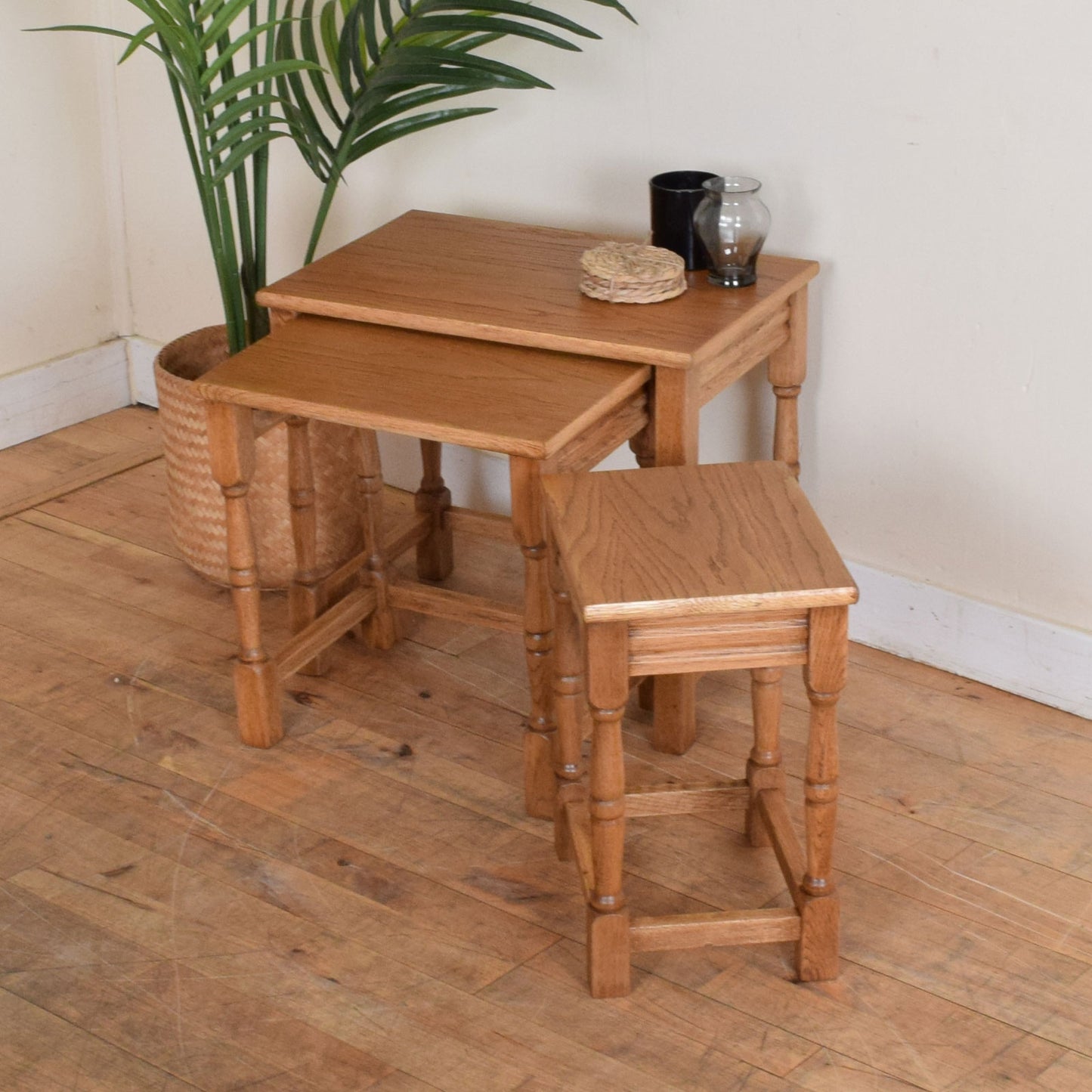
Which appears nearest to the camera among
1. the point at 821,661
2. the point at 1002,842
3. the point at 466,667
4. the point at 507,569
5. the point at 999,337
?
the point at 821,661

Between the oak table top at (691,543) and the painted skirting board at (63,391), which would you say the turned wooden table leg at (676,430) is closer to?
the oak table top at (691,543)

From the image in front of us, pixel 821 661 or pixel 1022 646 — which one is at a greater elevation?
pixel 821 661

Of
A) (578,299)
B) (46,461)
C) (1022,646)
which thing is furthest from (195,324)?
(1022,646)

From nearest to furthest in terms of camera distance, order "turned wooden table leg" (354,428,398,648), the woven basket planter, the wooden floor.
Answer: the wooden floor → "turned wooden table leg" (354,428,398,648) → the woven basket planter

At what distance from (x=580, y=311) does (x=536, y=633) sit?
0.48 meters

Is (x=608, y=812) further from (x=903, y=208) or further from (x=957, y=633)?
(x=903, y=208)

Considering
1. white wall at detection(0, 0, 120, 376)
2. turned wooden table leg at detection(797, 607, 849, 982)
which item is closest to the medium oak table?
turned wooden table leg at detection(797, 607, 849, 982)

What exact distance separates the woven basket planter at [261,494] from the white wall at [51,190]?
2.35 ft

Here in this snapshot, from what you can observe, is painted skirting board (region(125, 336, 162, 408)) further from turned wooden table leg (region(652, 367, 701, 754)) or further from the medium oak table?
turned wooden table leg (region(652, 367, 701, 754))

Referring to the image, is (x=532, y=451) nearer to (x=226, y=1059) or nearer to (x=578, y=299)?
(x=578, y=299)

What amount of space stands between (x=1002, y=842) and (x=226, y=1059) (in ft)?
3.60

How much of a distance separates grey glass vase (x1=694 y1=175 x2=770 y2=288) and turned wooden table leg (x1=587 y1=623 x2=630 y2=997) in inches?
31.1

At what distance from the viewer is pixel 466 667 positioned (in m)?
2.62

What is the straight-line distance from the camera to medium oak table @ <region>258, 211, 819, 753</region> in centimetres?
211
